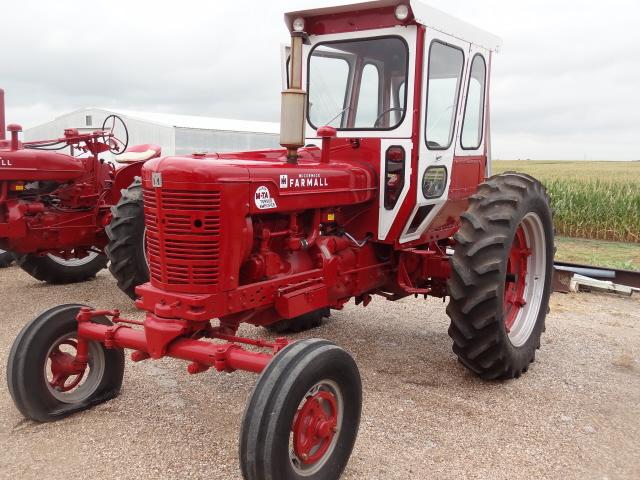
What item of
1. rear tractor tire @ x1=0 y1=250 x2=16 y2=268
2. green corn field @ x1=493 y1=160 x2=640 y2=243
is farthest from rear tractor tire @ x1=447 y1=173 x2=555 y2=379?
green corn field @ x1=493 y1=160 x2=640 y2=243

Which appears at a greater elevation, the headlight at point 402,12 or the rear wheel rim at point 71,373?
the headlight at point 402,12

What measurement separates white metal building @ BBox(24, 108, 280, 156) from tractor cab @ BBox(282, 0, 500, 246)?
1518 cm

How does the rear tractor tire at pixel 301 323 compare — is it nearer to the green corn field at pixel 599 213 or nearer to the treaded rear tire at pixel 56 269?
the treaded rear tire at pixel 56 269

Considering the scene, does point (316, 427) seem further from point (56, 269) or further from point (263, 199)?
point (56, 269)

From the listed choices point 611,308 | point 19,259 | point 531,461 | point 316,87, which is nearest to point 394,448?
point 531,461

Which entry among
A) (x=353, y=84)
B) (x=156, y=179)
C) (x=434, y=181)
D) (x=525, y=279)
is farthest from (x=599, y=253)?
(x=156, y=179)

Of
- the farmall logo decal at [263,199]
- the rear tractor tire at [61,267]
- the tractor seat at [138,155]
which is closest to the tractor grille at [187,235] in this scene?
the farmall logo decal at [263,199]

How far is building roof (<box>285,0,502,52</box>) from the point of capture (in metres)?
4.03

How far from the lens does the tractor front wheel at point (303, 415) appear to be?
2723 millimetres

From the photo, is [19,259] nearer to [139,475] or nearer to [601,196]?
[139,475]

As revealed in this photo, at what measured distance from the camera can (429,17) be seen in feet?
13.6

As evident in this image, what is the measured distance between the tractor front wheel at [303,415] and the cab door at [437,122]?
1626mm

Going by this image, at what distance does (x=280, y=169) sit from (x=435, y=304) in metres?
3.62

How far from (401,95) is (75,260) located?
5208mm
